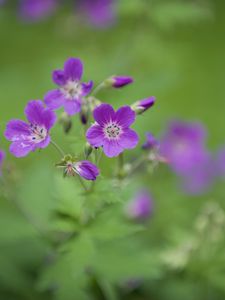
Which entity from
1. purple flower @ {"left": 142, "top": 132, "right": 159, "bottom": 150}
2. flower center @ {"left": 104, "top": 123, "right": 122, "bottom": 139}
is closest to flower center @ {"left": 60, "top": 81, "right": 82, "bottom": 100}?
flower center @ {"left": 104, "top": 123, "right": 122, "bottom": 139}

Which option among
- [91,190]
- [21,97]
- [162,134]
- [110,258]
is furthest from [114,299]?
[21,97]

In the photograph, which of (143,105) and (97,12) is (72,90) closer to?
(143,105)

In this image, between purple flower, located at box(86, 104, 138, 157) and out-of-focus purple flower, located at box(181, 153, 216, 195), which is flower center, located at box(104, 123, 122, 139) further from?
out-of-focus purple flower, located at box(181, 153, 216, 195)

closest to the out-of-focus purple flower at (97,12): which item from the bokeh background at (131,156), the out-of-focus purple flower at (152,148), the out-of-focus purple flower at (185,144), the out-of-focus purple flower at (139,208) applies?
the bokeh background at (131,156)

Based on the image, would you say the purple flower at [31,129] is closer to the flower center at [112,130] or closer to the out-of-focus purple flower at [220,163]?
the flower center at [112,130]

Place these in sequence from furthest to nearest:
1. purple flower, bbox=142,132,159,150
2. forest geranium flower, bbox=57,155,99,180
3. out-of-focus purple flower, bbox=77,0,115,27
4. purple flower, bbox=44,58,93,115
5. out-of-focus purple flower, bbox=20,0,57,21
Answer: out-of-focus purple flower, bbox=20,0,57,21 → out-of-focus purple flower, bbox=77,0,115,27 → purple flower, bbox=142,132,159,150 → purple flower, bbox=44,58,93,115 → forest geranium flower, bbox=57,155,99,180
